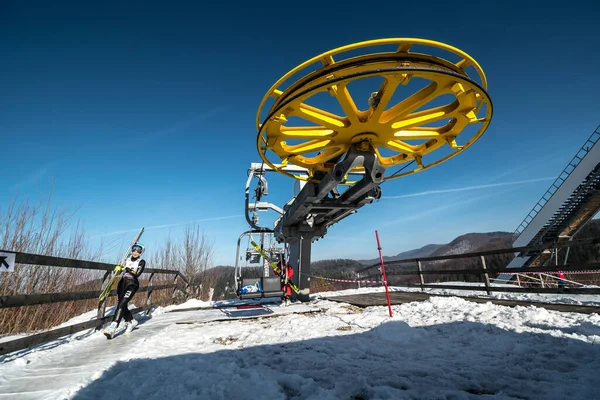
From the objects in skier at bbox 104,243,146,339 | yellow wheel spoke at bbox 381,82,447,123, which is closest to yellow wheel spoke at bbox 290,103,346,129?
yellow wheel spoke at bbox 381,82,447,123

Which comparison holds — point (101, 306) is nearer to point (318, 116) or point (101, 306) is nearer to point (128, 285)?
point (128, 285)

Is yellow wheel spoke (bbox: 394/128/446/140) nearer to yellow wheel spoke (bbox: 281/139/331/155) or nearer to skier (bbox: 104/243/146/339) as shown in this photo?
yellow wheel spoke (bbox: 281/139/331/155)

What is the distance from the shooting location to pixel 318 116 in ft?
11.8

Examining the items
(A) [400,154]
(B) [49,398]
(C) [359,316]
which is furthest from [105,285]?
(A) [400,154]

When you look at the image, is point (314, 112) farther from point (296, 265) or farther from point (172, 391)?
point (296, 265)

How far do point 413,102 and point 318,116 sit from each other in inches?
49.2

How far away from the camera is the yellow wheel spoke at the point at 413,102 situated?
3333mm

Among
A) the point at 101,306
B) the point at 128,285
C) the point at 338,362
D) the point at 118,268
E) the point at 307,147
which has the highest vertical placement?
the point at 307,147

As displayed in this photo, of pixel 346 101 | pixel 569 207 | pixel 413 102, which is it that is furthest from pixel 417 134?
pixel 569 207

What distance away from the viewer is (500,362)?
2234mm

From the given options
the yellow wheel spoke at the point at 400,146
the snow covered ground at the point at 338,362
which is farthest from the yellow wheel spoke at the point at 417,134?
the snow covered ground at the point at 338,362

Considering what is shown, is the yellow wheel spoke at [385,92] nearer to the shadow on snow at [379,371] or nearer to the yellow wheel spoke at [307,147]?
the yellow wheel spoke at [307,147]

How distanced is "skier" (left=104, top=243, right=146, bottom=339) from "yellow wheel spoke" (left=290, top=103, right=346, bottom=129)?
3699 mm

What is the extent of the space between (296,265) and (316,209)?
2.87 metres
